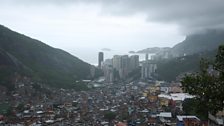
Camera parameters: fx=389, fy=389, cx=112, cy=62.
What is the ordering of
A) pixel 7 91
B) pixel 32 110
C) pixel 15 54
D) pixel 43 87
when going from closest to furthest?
pixel 32 110
pixel 7 91
pixel 43 87
pixel 15 54

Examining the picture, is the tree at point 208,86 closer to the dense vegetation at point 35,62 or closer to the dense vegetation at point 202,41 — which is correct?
the dense vegetation at point 35,62

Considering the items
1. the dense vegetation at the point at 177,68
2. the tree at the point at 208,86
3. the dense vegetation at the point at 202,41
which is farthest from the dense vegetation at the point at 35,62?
the dense vegetation at the point at 202,41

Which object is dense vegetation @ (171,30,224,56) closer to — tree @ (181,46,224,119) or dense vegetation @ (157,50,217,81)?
dense vegetation @ (157,50,217,81)

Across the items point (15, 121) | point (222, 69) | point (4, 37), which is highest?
point (4, 37)

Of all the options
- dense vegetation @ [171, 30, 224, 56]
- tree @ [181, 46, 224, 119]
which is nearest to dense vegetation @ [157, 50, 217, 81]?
dense vegetation @ [171, 30, 224, 56]

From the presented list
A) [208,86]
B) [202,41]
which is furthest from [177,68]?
[208,86]

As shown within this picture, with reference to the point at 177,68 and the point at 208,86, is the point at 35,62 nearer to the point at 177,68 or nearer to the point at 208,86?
the point at 177,68

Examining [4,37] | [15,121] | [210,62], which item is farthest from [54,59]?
[210,62]

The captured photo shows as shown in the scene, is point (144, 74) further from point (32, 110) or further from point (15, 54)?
point (32, 110)
